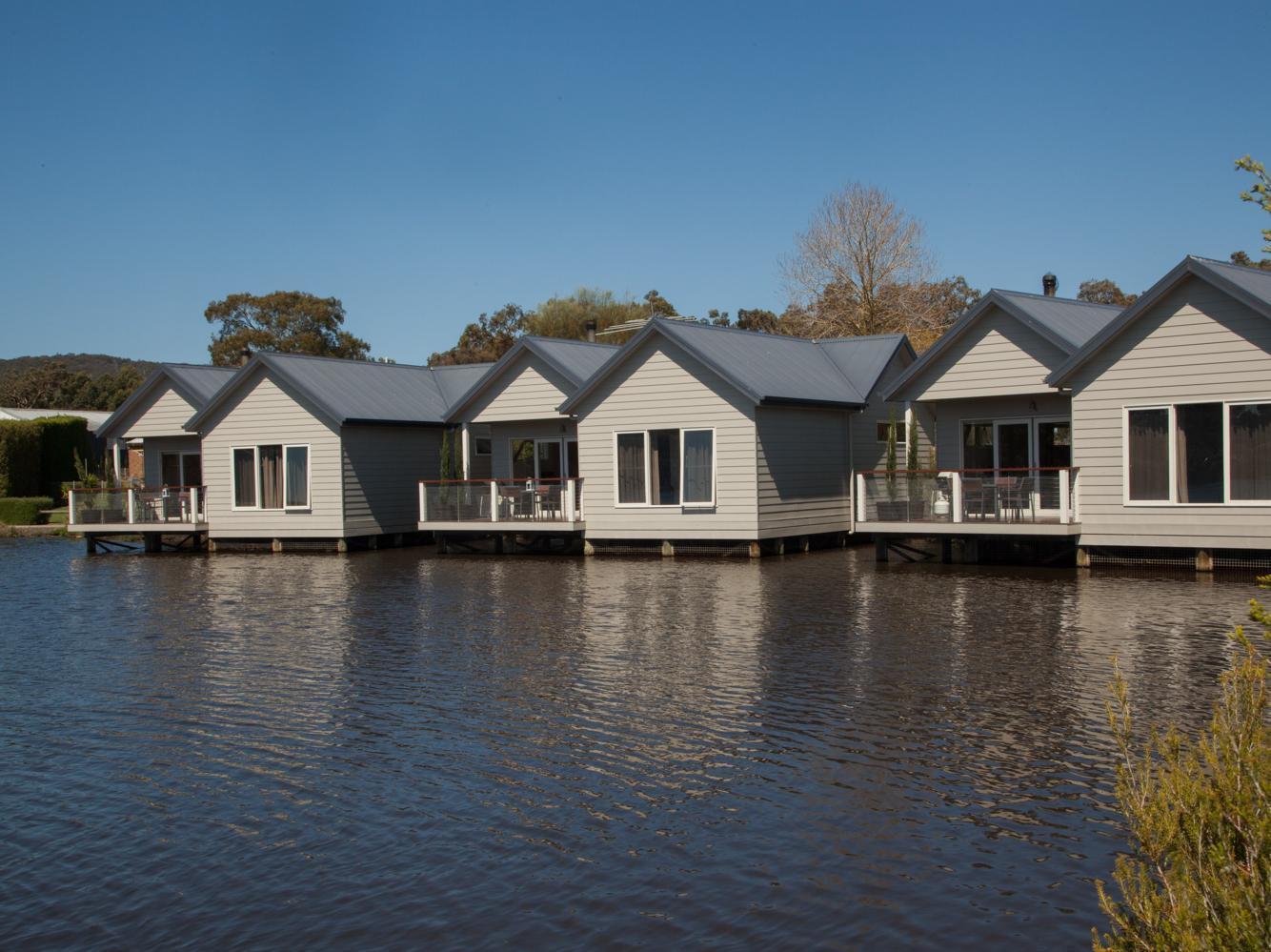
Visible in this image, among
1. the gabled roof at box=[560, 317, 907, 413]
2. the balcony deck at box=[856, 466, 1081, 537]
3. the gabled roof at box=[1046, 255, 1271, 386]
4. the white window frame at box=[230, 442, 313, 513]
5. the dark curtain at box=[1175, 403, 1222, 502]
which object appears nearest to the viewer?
the gabled roof at box=[1046, 255, 1271, 386]

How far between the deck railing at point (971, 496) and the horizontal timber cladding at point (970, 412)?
5.50 ft

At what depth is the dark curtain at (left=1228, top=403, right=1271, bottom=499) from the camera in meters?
20.8

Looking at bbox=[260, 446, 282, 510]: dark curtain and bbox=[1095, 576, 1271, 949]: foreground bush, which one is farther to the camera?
bbox=[260, 446, 282, 510]: dark curtain

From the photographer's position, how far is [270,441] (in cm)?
3400

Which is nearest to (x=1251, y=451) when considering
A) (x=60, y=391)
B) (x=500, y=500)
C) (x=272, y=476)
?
(x=500, y=500)

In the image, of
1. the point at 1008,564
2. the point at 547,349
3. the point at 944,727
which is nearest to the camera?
the point at 944,727

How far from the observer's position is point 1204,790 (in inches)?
196

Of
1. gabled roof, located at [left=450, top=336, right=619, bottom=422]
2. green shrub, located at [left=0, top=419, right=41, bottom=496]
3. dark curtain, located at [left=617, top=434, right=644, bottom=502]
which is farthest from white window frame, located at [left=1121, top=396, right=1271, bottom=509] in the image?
green shrub, located at [left=0, top=419, right=41, bottom=496]

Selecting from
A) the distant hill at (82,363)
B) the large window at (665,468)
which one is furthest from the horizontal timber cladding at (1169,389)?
the distant hill at (82,363)

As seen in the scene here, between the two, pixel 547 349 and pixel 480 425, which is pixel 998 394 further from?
pixel 480 425

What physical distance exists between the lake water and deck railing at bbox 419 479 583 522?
34.7 feet

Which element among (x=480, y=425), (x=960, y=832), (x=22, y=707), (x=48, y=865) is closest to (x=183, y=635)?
(x=22, y=707)

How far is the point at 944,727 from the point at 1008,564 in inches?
573

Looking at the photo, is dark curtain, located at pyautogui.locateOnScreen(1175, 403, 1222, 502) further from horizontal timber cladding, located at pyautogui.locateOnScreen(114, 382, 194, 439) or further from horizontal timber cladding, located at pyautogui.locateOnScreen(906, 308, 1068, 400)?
horizontal timber cladding, located at pyautogui.locateOnScreen(114, 382, 194, 439)
